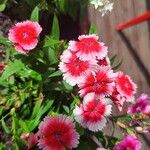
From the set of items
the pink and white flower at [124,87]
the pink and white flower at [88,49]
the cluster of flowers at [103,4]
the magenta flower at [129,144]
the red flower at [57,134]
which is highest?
the cluster of flowers at [103,4]

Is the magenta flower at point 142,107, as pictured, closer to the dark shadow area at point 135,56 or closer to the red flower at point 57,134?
the red flower at point 57,134

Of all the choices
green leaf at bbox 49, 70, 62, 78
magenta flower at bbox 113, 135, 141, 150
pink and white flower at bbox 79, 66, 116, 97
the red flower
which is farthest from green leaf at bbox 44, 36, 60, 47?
magenta flower at bbox 113, 135, 141, 150

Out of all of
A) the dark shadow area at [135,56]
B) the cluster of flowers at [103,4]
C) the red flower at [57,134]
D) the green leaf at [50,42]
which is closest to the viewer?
the red flower at [57,134]

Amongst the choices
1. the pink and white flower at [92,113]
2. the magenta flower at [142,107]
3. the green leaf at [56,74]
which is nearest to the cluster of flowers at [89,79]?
the pink and white flower at [92,113]

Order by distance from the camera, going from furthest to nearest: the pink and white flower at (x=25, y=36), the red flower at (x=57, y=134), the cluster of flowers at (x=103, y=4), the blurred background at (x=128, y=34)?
the blurred background at (x=128, y=34) < the cluster of flowers at (x=103, y=4) < the pink and white flower at (x=25, y=36) < the red flower at (x=57, y=134)

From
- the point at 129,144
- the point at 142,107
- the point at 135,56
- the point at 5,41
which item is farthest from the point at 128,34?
the point at 129,144

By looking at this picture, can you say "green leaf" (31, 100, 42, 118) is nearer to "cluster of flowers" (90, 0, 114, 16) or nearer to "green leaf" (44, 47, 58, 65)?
"green leaf" (44, 47, 58, 65)

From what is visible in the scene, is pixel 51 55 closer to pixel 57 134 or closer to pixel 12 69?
pixel 12 69
